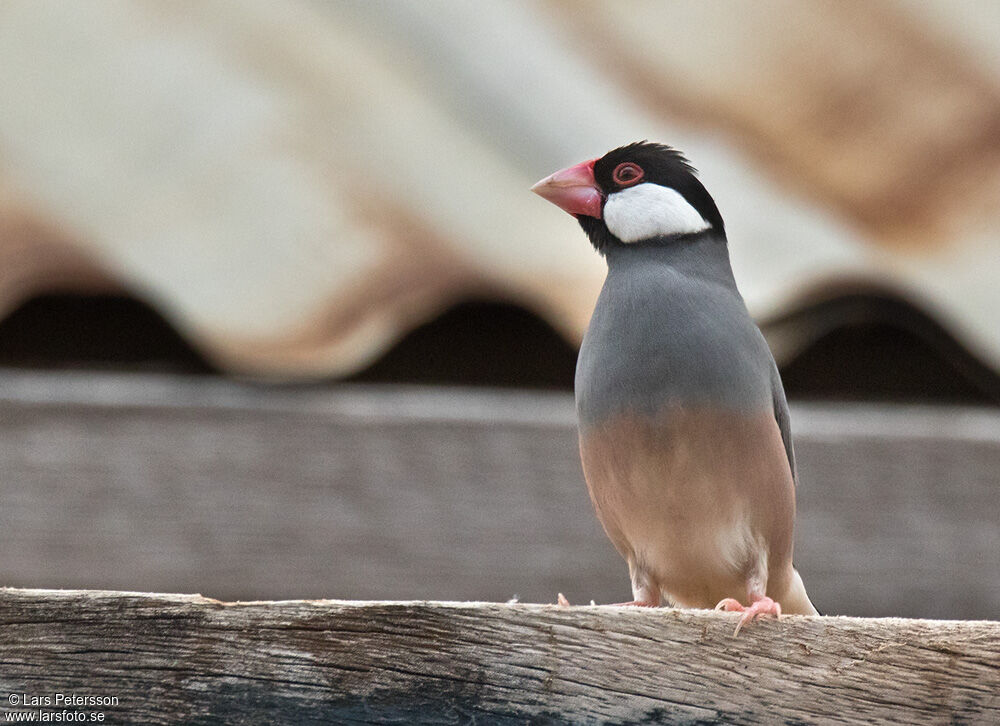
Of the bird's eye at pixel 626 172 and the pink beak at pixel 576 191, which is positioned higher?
the bird's eye at pixel 626 172

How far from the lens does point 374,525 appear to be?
257 cm

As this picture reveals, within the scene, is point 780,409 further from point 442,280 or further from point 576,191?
point 442,280

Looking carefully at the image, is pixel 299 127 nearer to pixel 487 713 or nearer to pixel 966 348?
pixel 966 348

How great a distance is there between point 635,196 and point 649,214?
38 mm

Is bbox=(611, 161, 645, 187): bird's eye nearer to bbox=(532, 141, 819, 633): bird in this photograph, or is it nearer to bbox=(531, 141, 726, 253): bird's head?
bbox=(531, 141, 726, 253): bird's head

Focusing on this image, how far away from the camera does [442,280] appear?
240 centimetres

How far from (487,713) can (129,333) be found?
63.4 inches

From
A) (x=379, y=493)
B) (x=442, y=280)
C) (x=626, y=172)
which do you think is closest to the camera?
(x=626, y=172)

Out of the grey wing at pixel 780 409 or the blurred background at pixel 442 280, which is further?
the blurred background at pixel 442 280

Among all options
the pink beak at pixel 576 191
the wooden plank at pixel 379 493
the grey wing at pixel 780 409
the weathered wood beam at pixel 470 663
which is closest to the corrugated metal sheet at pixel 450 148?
the wooden plank at pixel 379 493

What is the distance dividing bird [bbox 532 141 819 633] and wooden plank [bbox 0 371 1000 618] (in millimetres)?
570

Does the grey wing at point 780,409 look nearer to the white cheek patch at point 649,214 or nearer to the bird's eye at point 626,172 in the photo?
the white cheek patch at point 649,214

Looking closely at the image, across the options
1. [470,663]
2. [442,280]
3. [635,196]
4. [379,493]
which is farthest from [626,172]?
[470,663]

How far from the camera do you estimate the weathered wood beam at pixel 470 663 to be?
123cm
